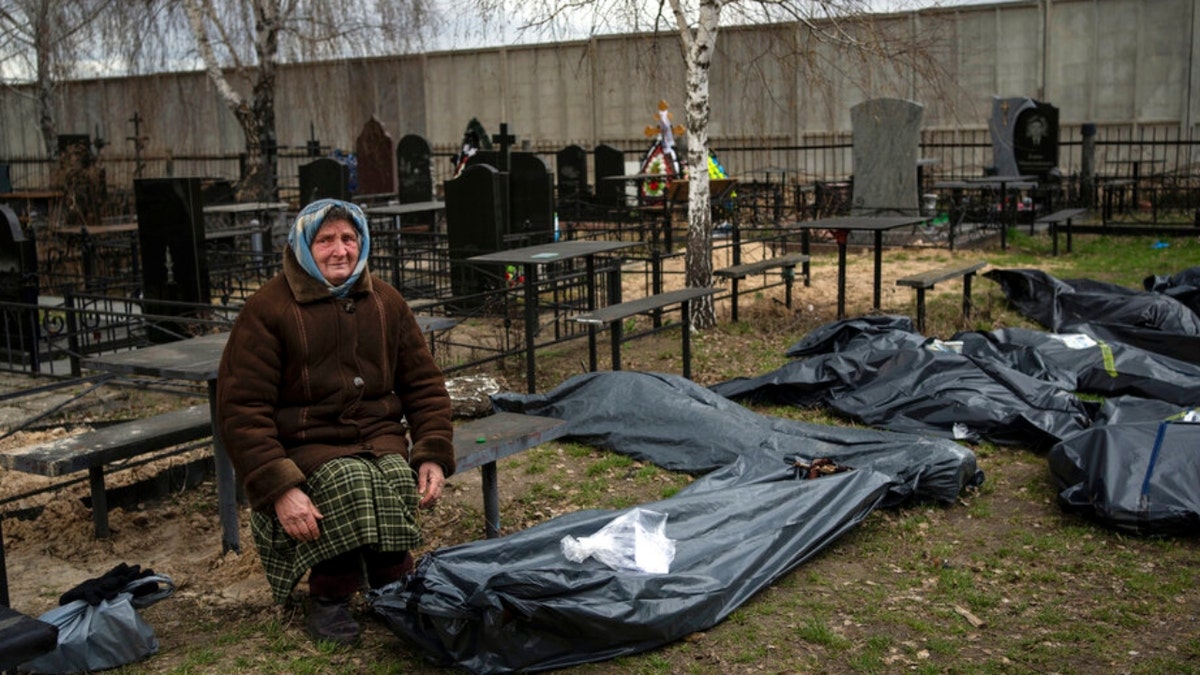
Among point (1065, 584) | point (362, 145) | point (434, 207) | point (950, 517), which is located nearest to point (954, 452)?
point (950, 517)

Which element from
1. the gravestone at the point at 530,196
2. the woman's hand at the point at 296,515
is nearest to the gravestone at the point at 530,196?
the gravestone at the point at 530,196

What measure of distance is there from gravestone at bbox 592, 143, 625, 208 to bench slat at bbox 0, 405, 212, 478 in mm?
14525

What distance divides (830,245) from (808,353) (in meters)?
7.61

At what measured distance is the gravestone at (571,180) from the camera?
19609 mm

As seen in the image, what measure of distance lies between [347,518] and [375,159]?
57.5 ft

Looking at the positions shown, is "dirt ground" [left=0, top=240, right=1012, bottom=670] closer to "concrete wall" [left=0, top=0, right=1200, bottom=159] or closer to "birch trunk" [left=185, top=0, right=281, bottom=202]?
"birch trunk" [left=185, top=0, right=281, bottom=202]

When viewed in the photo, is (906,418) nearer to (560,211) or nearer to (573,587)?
(573,587)

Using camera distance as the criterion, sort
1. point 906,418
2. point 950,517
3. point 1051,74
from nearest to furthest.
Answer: point 950,517
point 906,418
point 1051,74

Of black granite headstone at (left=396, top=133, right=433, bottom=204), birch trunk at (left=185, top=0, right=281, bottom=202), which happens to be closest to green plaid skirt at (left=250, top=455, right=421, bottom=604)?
birch trunk at (left=185, top=0, right=281, bottom=202)

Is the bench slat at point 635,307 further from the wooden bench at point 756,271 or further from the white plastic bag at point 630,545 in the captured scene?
the white plastic bag at point 630,545

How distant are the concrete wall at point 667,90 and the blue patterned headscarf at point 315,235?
15.4m

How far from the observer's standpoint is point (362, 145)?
20.7m

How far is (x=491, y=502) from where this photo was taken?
17.4ft

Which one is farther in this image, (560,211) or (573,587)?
(560,211)
